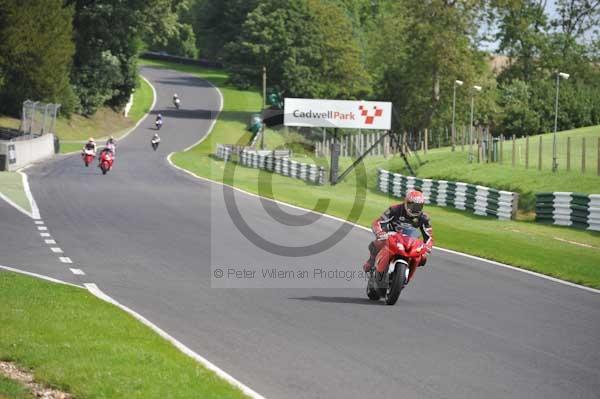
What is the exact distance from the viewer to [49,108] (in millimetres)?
59625

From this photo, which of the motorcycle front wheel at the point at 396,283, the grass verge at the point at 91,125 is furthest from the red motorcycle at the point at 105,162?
the motorcycle front wheel at the point at 396,283

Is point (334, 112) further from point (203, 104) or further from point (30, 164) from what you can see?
→ point (203, 104)

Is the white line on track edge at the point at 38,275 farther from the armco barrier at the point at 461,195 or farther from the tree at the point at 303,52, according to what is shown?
the tree at the point at 303,52

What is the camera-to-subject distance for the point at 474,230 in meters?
29.7

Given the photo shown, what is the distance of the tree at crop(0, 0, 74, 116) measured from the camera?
6300 centimetres

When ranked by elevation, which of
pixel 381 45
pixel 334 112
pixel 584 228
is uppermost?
pixel 381 45

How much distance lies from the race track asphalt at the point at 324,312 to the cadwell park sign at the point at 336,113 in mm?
21575

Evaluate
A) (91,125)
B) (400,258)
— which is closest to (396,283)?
(400,258)

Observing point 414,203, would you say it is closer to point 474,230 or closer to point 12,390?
point 12,390

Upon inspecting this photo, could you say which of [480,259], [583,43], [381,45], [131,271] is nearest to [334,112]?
[480,259]

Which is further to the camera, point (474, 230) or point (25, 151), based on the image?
point (25, 151)

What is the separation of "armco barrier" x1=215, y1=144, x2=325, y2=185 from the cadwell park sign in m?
2.44

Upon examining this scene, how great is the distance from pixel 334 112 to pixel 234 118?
187 feet

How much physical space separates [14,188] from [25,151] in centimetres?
1609
